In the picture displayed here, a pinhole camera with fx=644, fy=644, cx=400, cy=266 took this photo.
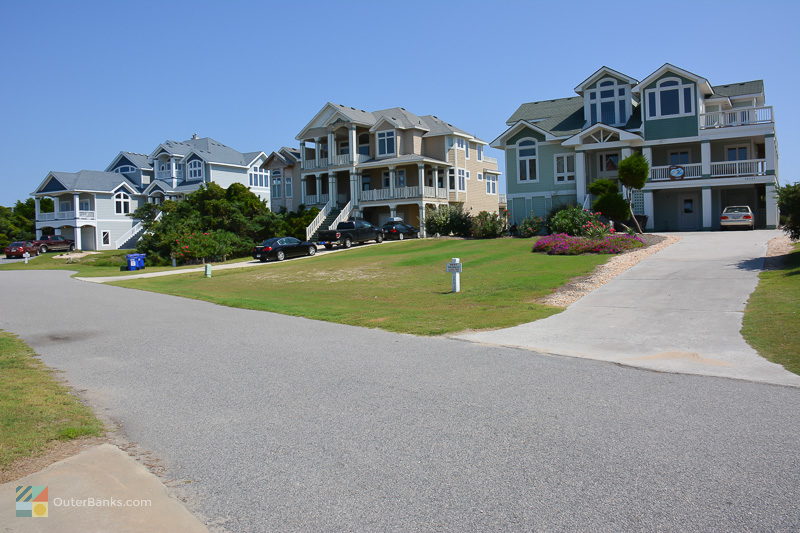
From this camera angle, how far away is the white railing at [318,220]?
4691cm

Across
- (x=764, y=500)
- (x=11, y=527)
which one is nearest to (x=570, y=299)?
(x=764, y=500)

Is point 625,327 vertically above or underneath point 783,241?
underneath

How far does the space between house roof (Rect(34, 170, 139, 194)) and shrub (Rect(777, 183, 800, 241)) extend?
61.3 meters

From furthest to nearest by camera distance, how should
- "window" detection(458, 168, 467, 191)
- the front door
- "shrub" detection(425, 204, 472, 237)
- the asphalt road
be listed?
"window" detection(458, 168, 467, 191) < "shrub" detection(425, 204, 472, 237) < the front door < the asphalt road

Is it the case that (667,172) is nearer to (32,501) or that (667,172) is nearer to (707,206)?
(707,206)

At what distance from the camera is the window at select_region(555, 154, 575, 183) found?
1694 inches

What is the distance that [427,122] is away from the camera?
54.1m

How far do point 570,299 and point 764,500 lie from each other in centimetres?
1240

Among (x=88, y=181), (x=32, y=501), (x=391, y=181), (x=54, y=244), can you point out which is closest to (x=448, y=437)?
(x=32, y=501)

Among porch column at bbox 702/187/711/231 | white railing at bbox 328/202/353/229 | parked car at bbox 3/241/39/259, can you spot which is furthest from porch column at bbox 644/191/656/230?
parked car at bbox 3/241/39/259

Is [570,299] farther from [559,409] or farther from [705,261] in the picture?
[559,409]

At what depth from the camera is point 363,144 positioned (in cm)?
5353

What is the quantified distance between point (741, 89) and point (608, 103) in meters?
8.73

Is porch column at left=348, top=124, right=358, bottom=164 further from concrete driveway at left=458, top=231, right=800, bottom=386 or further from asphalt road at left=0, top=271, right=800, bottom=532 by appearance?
asphalt road at left=0, top=271, right=800, bottom=532
